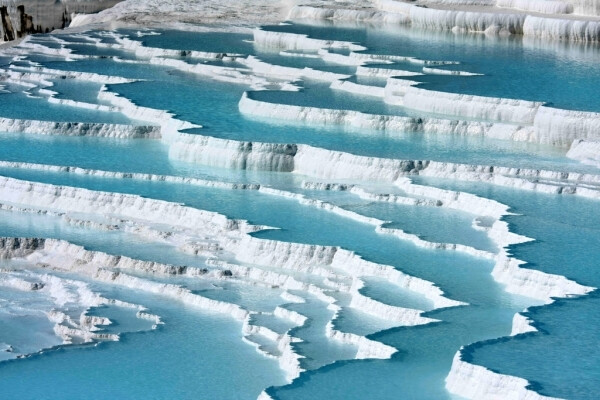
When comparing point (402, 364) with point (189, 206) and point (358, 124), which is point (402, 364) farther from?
point (358, 124)

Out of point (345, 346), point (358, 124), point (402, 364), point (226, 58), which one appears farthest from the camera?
point (226, 58)

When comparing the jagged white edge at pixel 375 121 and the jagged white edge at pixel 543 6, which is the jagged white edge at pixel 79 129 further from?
the jagged white edge at pixel 543 6

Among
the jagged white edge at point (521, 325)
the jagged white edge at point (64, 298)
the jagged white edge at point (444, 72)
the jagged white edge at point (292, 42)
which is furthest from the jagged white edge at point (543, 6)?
the jagged white edge at point (521, 325)

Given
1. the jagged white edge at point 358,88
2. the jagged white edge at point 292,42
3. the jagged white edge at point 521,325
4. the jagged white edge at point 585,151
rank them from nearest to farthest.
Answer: the jagged white edge at point 521,325 → the jagged white edge at point 585,151 → the jagged white edge at point 358,88 → the jagged white edge at point 292,42

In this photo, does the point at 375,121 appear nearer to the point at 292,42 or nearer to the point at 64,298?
the point at 64,298

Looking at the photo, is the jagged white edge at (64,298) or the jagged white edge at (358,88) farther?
the jagged white edge at (358,88)

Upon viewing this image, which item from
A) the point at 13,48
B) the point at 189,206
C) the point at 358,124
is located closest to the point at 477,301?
the point at 189,206

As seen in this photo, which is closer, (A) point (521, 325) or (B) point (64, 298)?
(A) point (521, 325)

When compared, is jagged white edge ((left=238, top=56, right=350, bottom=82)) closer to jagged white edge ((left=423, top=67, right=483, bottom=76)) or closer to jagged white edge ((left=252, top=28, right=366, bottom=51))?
jagged white edge ((left=423, top=67, right=483, bottom=76))

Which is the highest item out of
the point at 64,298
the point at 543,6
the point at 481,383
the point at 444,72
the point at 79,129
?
the point at 543,6

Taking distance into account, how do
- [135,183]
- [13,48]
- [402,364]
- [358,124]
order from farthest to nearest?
[13,48] → [358,124] → [135,183] → [402,364]

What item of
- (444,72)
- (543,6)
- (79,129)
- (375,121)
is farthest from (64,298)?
(543,6)
